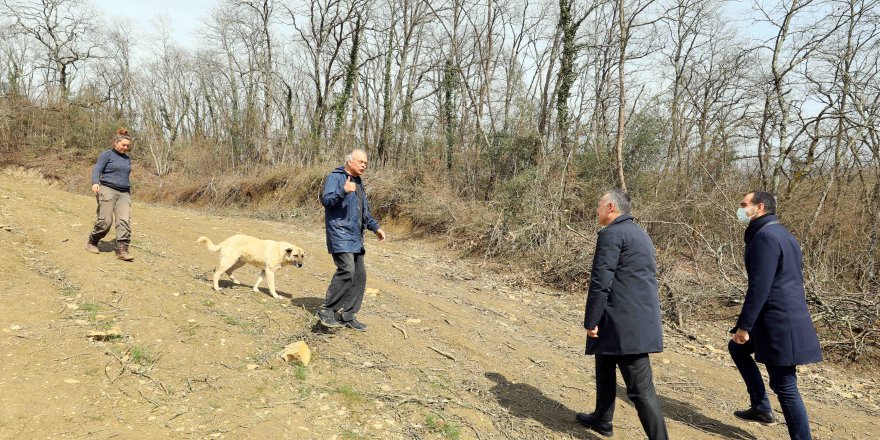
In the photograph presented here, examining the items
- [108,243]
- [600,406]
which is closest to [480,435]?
[600,406]

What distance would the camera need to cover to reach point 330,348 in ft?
15.2

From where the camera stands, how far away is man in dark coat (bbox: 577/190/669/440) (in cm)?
319

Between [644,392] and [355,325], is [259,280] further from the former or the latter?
[644,392]

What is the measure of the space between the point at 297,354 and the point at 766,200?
4.18 m

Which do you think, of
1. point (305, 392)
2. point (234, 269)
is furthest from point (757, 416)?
point (234, 269)

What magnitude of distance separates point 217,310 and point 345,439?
2710 millimetres

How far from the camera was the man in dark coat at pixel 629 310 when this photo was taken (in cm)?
319

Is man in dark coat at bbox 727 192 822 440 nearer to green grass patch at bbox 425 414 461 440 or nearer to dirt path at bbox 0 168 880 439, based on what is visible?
dirt path at bbox 0 168 880 439

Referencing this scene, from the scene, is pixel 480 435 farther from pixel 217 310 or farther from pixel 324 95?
pixel 324 95

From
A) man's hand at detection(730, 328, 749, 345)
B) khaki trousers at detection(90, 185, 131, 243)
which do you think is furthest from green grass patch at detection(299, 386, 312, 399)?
khaki trousers at detection(90, 185, 131, 243)

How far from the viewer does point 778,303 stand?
3.58m

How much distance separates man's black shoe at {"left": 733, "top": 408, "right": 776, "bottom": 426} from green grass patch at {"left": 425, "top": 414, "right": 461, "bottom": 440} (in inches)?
113

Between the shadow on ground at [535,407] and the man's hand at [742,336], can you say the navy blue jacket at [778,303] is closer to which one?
the man's hand at [742,336]

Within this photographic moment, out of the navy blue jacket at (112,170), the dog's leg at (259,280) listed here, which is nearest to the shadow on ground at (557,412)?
the dog's leg at (259,280)
